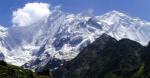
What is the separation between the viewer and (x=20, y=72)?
11225 centimetres

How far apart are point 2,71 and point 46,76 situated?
2524 centimetres

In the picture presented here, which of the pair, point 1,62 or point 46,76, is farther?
point 46,76

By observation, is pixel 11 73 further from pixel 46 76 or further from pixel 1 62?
pixel 46 76

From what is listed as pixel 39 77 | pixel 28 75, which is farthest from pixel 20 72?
pixel 39 77

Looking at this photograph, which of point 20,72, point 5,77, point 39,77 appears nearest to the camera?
point 5,77

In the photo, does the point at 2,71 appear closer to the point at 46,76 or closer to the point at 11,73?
the point at 11,73

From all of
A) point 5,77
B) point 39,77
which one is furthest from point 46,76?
point 5,77

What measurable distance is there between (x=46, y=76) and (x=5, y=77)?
27728mm

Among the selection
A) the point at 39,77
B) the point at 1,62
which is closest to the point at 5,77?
the point at 1,62

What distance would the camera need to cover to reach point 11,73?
108438mm

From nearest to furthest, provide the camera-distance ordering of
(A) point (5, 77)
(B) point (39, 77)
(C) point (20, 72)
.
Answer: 1. (A) point (5, 77)
2. (C) point (20, 72)
3. (B) point (39, 77)

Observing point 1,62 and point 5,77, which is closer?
point 5,77

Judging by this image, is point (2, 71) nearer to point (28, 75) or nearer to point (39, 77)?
point (28, 75)

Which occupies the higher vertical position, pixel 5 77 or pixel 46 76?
pixel 46 76
